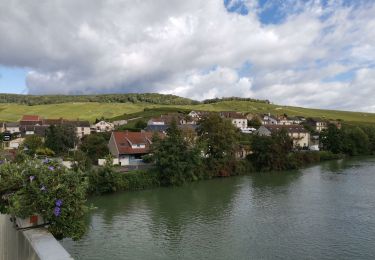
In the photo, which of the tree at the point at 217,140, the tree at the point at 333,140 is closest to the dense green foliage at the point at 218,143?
the tree at the point at 217,140

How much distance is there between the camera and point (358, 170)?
184 feet

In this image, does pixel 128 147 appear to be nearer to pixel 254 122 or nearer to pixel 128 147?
pixel 128 147

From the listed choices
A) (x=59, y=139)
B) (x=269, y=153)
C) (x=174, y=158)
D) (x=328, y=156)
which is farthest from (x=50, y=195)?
(x=328, y=156)

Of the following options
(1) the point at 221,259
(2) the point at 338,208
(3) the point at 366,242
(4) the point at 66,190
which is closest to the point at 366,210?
(2) the point at 338,208

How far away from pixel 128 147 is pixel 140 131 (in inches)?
1030

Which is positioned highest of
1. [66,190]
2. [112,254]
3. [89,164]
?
[66,190]

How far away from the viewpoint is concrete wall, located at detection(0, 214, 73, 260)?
14.1 ft

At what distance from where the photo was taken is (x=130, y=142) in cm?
5409

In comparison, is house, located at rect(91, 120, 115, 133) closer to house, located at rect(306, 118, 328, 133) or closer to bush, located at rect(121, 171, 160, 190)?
bush, located at rect(121, 171, 160, 190)

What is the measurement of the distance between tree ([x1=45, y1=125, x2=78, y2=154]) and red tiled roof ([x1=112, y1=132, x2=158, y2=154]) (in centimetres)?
1349

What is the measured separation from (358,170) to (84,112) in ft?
352

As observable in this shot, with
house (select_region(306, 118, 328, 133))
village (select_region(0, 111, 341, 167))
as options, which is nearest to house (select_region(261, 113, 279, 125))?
village (select_region(0, 111, 341, 167))

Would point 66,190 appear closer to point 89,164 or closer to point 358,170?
point 89,164

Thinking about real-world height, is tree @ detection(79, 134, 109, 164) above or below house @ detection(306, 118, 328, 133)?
below
